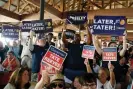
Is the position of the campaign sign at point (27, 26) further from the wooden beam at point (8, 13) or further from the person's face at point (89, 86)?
the person's face at point (89, 86)

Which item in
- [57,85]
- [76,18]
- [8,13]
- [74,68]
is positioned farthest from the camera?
[8,13]

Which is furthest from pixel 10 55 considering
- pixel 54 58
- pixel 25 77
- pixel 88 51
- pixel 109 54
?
pixel 25 77

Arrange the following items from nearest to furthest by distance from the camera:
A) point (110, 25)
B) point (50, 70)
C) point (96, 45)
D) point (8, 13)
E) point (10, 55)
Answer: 1. point (50, 70)
2. point (96, 45)
3. point (110, 25)
4. point (10, 55)
5. point (8, 13)

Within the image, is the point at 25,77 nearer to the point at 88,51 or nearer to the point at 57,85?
the point at 57,85

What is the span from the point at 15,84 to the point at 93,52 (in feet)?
5.79

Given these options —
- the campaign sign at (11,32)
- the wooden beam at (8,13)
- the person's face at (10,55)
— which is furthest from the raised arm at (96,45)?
the wooden beam at (8,13)

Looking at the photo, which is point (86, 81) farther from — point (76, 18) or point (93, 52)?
point (76, 18)

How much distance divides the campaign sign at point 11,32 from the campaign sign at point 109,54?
3478mm

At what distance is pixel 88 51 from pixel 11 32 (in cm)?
359

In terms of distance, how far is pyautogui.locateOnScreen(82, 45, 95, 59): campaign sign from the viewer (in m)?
4.97

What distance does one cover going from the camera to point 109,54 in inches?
199

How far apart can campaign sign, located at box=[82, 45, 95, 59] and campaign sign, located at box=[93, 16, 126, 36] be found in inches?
34.8

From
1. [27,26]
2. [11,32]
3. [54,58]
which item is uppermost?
[27,26]

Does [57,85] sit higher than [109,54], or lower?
lower
